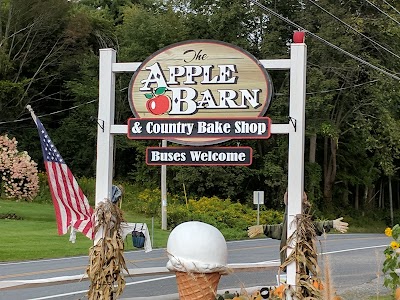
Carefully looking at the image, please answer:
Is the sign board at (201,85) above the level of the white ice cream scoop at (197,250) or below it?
above

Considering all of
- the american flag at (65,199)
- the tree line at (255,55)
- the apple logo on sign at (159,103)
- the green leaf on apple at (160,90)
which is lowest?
the american flag at (65,199)

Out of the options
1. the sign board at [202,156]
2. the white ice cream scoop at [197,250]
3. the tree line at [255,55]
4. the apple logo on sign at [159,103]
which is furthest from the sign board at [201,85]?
the tree line at [255,55]

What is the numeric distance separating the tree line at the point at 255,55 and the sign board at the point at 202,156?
2444 centimetres

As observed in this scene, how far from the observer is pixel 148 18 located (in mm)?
42531

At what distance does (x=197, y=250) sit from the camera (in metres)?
7.18

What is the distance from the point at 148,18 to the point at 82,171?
9942 millimetres

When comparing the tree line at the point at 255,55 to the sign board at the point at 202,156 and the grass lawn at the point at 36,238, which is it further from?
the sign board at the point at 202,156

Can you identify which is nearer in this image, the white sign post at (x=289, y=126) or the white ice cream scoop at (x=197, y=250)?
the white ice cream scoop at (x=197, y=250)

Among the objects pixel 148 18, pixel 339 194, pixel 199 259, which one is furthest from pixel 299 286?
pixel 339 194

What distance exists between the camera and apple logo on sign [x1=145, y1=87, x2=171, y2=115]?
8.36m

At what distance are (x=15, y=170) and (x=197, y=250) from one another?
20.0 m

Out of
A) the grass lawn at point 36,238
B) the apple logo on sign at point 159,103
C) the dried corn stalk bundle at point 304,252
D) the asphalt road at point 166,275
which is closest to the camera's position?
the dried corn stalk bundle at point 304,252

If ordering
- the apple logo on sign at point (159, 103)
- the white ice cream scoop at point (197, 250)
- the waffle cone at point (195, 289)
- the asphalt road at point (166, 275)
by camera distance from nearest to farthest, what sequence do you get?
1. the waffle cone at point (195, 289)
2. the white ice cream scoop at point (197, 250)
3. the apple logo on sign at point (159, 103)
4. the asphalt road at point (166, 275)

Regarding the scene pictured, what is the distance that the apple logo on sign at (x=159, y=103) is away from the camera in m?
8.36
